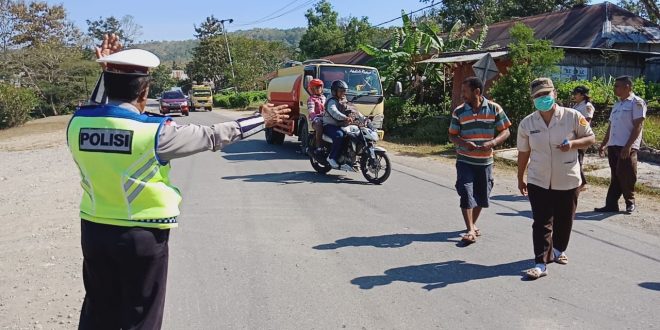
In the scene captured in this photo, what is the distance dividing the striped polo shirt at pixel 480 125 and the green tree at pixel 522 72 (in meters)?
8.45

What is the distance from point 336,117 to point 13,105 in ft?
104

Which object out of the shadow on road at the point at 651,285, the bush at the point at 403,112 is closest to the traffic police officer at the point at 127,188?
the shadow on road at the point at 651,285

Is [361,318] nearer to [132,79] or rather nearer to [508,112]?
[132,79]

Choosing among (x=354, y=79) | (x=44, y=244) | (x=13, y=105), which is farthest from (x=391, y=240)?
(x=13, y=105)

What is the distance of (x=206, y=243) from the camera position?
20.2ft

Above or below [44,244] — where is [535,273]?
above

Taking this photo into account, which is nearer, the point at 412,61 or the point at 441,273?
the point at 441,273

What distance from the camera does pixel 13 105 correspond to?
3444 centimetres

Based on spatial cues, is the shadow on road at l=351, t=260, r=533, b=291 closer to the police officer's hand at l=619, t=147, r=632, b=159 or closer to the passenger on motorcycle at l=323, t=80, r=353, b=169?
the police officer's hand at l=619, t=147, r=632, b=159

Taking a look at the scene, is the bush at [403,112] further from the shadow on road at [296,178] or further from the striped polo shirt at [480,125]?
the striped polo shirt at [480,125]

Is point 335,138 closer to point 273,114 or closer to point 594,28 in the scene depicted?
point 273,114

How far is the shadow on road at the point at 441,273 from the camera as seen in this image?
483 cm

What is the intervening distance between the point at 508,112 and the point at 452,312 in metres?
10.8

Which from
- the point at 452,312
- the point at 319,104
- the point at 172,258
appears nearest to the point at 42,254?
the point at 172,258
